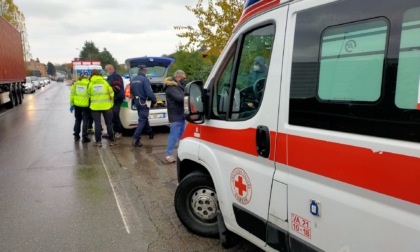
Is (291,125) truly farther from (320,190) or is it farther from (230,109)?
(230,109)

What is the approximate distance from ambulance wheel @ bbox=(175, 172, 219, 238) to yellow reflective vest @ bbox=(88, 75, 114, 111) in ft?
15.5

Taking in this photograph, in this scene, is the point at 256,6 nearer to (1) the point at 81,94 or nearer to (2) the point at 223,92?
(2) the point at 223,92

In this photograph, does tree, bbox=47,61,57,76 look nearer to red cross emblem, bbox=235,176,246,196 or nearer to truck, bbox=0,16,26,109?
truck, bbox=0,16,26,109

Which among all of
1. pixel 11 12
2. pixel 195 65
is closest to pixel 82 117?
pixel 195 65

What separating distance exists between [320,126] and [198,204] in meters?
1.91

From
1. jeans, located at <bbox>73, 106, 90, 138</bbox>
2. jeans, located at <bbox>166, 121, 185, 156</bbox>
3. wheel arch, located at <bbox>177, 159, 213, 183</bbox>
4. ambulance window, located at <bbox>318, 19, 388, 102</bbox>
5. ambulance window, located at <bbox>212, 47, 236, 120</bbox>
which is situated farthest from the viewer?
jeans, located at <bbox>73, 106, 90, 138</bbox>

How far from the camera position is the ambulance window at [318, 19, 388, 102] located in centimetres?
179

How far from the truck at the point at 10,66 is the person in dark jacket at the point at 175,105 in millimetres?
12684

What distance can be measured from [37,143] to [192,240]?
6499 millimetres

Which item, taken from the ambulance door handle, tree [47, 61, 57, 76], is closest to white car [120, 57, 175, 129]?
the ambulance door handle

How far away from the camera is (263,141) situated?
249 cm

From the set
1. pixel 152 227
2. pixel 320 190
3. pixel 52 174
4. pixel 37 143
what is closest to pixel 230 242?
pixel 152 227

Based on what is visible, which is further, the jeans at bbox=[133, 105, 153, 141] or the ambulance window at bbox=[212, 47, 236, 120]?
the jeans at bbox=[133, 105, 153, 141]

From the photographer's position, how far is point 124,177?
5.78m
